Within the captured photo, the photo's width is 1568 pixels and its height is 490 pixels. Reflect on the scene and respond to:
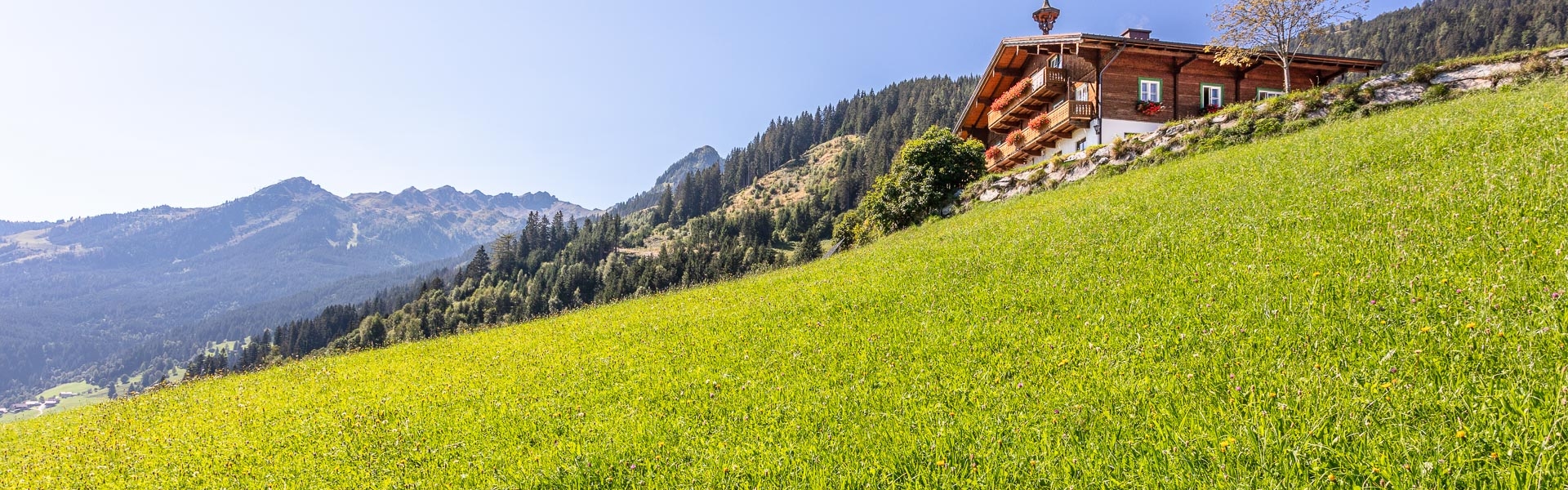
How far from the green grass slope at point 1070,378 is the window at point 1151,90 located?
2058 cm


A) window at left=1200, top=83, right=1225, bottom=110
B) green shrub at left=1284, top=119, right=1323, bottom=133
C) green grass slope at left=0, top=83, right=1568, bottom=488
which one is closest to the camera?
green grass slope at left=0, top=83, right=1568, bottom=488

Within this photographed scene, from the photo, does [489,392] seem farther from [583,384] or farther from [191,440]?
[191,440]

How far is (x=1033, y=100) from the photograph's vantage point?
38344 mm

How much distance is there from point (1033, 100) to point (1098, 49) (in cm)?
540

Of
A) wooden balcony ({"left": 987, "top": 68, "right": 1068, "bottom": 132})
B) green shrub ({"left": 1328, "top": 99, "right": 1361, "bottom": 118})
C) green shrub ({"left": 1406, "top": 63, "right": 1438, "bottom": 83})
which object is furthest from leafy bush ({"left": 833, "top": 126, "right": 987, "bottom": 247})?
green shrub ({"left": 1406, "top": 63, "right": 1438, "bottom": 83})

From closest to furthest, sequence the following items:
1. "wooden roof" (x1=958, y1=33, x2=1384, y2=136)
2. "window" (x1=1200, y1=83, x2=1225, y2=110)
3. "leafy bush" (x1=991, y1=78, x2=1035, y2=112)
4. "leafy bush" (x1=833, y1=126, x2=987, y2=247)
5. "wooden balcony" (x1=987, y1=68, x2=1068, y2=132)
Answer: "leafy bush" (x1=833, y1=126, x2=987, y2=247), "wooden roof" (x1=958, y1=33, x2=1384, y2=136), "window" (x1=1200, y1=83, x2=1225, y2=110), "wooden balcony" (x1=987, y1=68, x2=1068, y2=132), "leafy bush" (x1=991, y1=78, x2=1035, y2=112)

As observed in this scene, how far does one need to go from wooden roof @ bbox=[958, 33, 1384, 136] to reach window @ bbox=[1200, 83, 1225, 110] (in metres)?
1.56

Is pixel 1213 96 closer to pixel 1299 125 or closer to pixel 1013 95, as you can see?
pixel 1013 95

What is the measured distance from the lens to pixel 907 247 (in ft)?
59.8

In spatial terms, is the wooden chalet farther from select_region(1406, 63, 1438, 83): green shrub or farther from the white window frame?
select_region(1406, 63, 1438, 83): green shrub

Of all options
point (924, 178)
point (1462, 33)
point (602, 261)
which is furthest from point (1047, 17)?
point (1462, 33)

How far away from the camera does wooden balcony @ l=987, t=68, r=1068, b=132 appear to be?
35.5 metres

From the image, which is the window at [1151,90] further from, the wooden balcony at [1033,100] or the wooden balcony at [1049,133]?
the wooden balcony at [1033,100]

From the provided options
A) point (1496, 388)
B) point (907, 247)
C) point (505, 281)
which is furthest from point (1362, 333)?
point (505, 281)
